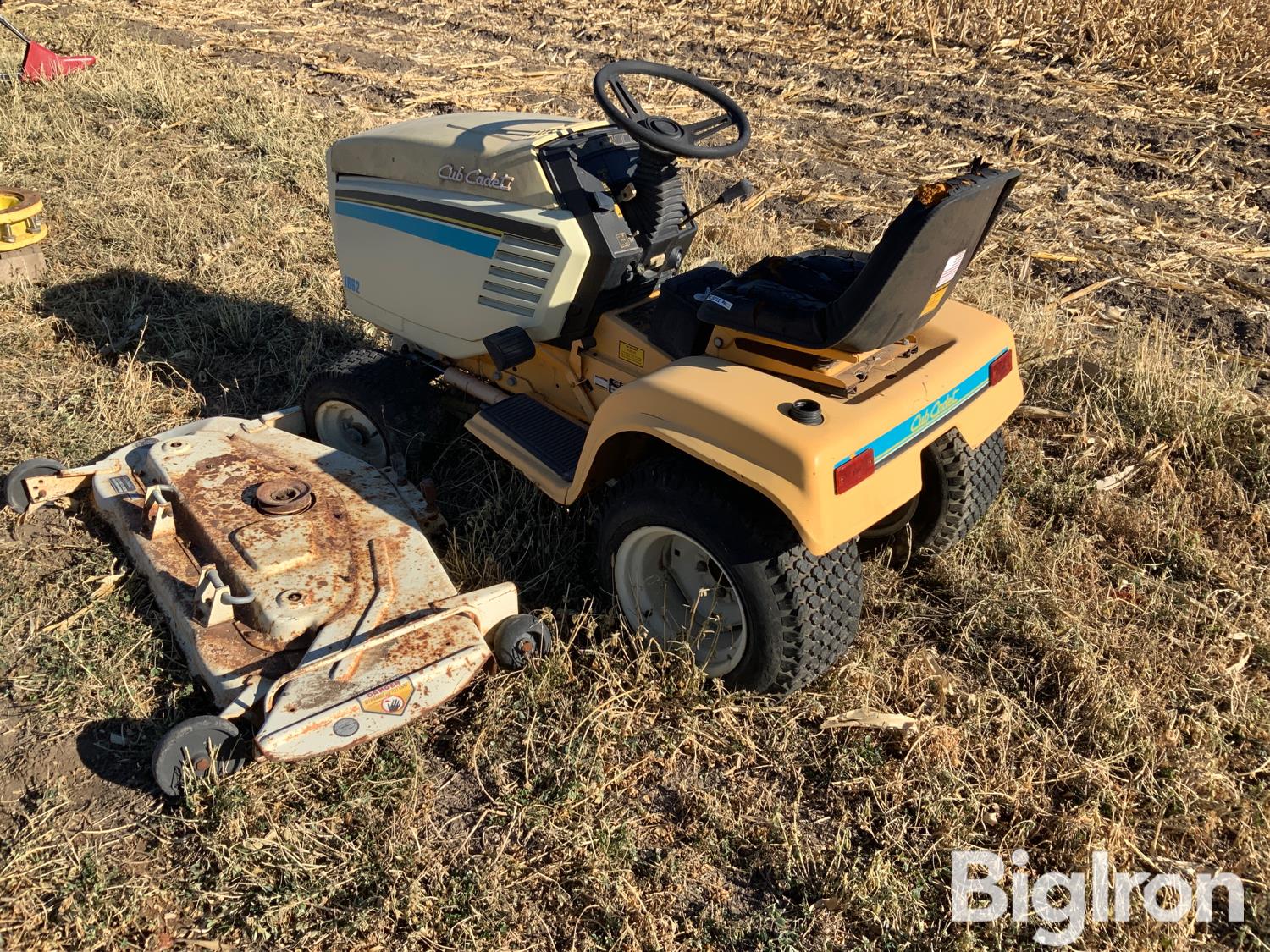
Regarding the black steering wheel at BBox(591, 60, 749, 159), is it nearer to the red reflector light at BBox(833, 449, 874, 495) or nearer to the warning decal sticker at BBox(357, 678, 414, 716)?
the red reflector light at BBox(833, 449, 874, 495)

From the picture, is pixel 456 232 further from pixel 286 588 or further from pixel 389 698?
pixel 389 698

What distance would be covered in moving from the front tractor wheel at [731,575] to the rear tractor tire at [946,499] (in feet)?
1.98

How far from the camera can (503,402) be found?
3.66 meters

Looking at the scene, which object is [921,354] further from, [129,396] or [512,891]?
[129,396]

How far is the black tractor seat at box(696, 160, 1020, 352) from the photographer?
2.49m

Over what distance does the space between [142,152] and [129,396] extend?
333 cm

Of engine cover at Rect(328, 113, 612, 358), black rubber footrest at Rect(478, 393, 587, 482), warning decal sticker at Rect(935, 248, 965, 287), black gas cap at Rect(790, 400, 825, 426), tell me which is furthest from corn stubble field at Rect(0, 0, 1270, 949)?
warning decal sticker at Rect(935, 248, 965, 287)

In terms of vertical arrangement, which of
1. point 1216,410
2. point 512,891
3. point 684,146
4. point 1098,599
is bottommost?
point 512,891

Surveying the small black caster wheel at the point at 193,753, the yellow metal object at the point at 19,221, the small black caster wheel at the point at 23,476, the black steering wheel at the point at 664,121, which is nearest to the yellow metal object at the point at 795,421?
the black steering wheel at the point at 664,121

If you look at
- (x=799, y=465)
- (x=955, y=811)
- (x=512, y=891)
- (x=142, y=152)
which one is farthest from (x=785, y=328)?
(x=142, y=152)

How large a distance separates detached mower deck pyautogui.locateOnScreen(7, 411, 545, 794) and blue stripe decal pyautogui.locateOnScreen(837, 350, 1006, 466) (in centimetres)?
113

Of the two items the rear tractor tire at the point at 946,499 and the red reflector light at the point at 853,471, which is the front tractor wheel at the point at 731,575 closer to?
the red reflector light at the point at 853,471

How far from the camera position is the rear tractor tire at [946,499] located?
10.8 feet

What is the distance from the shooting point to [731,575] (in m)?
2.76
